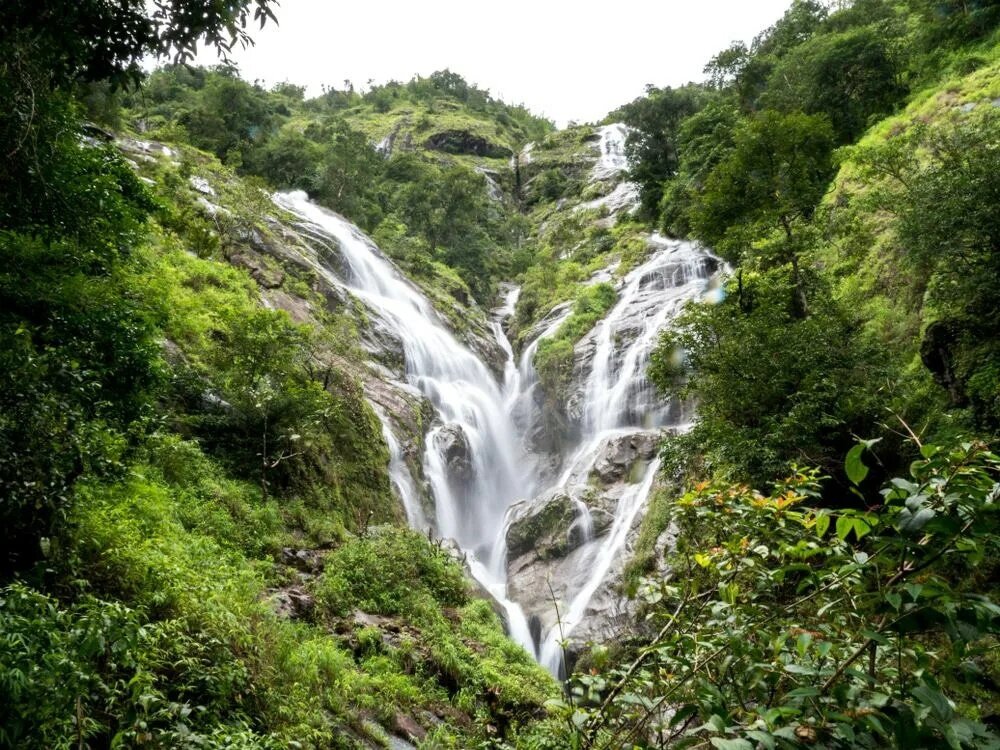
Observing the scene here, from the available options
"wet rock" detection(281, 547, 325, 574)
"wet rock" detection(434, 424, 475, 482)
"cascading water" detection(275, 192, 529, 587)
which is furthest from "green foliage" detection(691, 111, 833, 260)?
"cascading water" detection(275, 192, 529, 587)

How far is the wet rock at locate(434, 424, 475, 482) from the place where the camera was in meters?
21.4

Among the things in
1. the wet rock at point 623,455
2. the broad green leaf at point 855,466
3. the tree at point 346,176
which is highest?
the tree at point 346,176

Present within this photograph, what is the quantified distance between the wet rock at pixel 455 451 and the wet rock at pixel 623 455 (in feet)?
16.0

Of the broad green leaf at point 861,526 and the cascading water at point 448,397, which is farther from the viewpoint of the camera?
the cascading water at point 448,397

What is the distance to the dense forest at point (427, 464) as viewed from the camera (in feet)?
7.55

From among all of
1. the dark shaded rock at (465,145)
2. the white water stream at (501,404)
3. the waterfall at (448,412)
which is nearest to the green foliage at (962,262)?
the white water stream at (501,404)

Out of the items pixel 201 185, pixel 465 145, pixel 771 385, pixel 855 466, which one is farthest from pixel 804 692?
pixel 465 145

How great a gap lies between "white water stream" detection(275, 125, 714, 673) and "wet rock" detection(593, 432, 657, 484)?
19.5 inches

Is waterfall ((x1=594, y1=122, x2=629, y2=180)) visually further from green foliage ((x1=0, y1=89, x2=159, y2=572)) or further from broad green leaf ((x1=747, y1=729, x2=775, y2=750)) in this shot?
broad green leaf ((x1=747, y1=729, x2=775, y2=750))

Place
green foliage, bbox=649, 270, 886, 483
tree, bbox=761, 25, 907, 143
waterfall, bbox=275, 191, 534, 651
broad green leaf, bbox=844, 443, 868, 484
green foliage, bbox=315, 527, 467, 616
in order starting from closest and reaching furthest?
broad green leaf, bbox=844, 443, 868, 484 → green foliage, bbox=315, 527, 467, 616 → green foliage, bbox=649, 270, 886, 483 → waterfall, bbox=275, 191, 534, 651 → tree, bbox=761, 25, 907, 143

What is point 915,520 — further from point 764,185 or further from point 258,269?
point 258,269

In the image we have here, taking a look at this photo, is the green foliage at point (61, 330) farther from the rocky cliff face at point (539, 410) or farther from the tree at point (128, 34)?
the rocky cliff face at point (539, 410)

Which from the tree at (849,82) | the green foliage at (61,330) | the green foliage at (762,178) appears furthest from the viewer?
the tree at (849,82)

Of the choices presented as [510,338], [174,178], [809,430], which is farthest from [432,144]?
[809,430]
